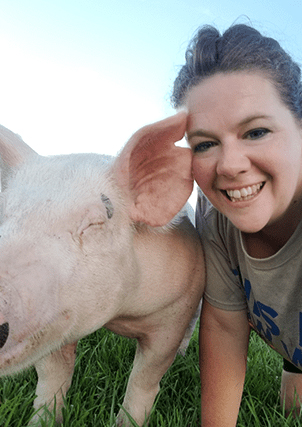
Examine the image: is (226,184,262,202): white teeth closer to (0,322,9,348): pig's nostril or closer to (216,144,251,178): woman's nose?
(216,144,251,178): woman's nose

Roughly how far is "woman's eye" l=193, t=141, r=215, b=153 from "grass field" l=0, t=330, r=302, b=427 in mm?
1045

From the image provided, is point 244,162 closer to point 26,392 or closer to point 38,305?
point 38,305

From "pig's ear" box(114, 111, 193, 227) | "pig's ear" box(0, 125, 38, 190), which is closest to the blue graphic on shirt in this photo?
"pig's ear" box(114, 111, 193, 227)

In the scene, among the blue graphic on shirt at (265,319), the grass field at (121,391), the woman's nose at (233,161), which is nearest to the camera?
the woman's nose at (233,161)

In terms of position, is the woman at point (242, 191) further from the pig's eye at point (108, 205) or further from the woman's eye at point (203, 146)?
the pig's eye at point (108, 205)

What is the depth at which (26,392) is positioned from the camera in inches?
81.0

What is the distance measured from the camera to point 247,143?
1.39 m

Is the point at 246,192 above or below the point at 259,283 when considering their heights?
above

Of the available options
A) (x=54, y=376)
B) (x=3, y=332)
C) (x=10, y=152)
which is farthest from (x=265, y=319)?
(x=10, y=152)

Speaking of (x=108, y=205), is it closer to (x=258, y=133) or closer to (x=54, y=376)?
(x=258, y=133)

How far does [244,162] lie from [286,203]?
0.85ft

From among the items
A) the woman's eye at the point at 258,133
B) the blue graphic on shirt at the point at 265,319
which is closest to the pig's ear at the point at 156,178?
the woman's eye at the point at 258,133

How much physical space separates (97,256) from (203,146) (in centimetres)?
57

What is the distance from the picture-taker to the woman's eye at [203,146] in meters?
→ 1.49
